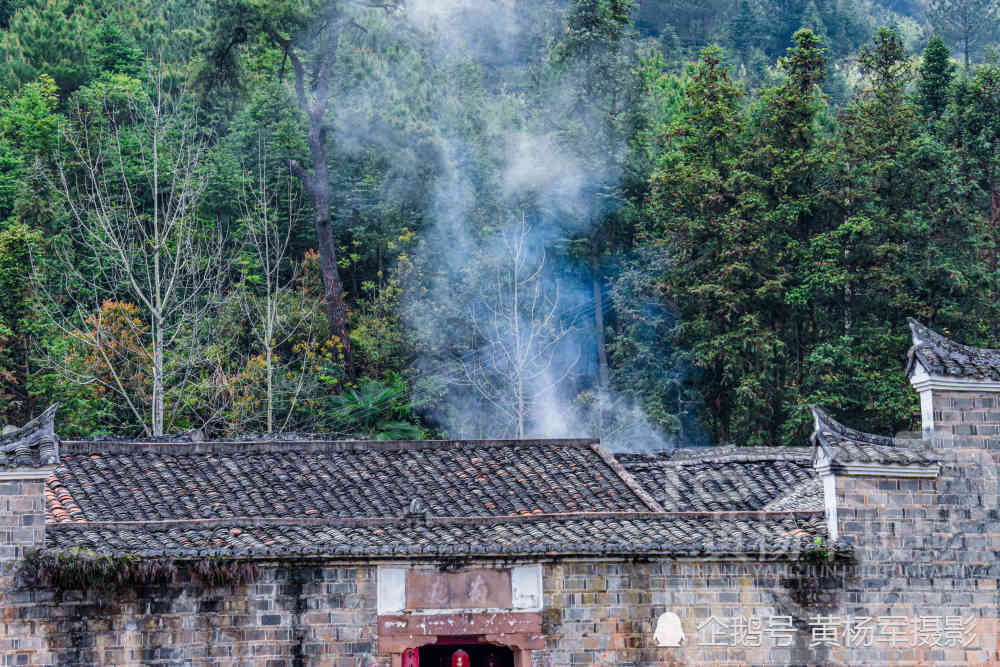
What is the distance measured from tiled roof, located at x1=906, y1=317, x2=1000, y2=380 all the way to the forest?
Result: 1235 centimetres

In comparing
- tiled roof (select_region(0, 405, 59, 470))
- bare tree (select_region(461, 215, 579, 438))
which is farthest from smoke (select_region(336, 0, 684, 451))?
tiled roof (select_region(0, 405, 59, 470))

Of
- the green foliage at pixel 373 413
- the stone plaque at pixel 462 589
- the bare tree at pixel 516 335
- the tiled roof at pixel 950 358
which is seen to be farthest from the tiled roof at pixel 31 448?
the bare tree at pixel 516 335

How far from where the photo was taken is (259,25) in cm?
3419

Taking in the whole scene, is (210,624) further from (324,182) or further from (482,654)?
(324,182)

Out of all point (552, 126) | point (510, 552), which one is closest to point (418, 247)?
point (552, 126)

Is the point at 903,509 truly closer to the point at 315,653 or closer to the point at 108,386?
the point at 315,653

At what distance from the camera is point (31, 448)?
1462 centimetres

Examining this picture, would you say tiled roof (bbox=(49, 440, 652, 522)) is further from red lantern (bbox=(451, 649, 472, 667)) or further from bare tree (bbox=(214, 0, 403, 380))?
bare tree (bbox=(214, 0, 403, 380))

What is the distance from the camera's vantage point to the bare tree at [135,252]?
28.0m

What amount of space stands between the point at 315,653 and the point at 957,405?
25.0 feet

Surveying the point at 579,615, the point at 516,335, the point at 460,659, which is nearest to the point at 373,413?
the point at 516,335

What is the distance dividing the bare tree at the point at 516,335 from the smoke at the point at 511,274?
0.12ft

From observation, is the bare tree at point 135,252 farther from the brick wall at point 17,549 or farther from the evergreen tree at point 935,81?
the evergreen tree at point 935,81

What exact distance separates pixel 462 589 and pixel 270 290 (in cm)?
1826
